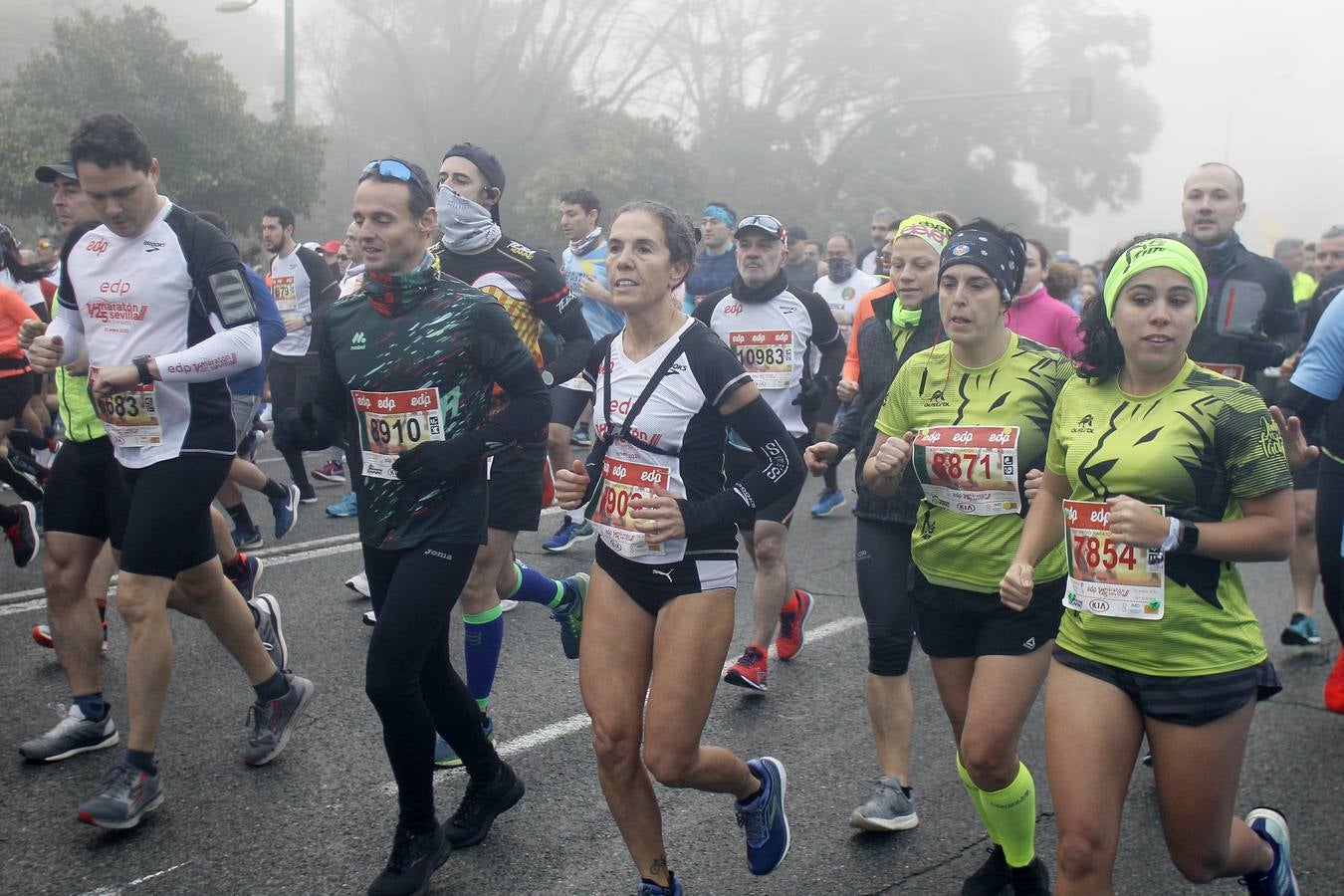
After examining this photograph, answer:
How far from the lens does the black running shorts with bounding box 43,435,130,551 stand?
4.84 m

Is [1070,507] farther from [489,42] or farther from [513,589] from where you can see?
[489,42]

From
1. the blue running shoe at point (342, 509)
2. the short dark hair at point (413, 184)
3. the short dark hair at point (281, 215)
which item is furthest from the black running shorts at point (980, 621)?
the short dark hair at point (281, 215)

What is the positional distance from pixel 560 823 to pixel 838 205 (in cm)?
3791

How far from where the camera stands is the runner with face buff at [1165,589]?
3.08 meters

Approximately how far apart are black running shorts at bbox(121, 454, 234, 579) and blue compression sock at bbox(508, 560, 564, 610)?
1.36 metres

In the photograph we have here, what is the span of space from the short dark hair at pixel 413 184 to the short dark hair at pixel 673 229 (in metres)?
0.65

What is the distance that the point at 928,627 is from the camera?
3947 millimetres

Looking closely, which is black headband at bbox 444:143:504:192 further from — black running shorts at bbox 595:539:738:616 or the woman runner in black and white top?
black running shorts at bbox 595:539:738:616

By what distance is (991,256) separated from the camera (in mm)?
3949

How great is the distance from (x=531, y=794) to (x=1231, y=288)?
4158mm

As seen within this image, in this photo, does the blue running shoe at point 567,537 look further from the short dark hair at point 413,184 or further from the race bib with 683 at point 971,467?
the race bib with 683 at point 971,467

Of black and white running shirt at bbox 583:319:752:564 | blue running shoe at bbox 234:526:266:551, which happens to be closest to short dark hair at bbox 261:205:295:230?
blue running shoe at bbox 234:526:266:551

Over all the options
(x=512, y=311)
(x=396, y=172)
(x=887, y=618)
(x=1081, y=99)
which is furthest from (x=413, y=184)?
(x=1081, y=99)

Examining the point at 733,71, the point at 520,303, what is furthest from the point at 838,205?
the point at 520,303
